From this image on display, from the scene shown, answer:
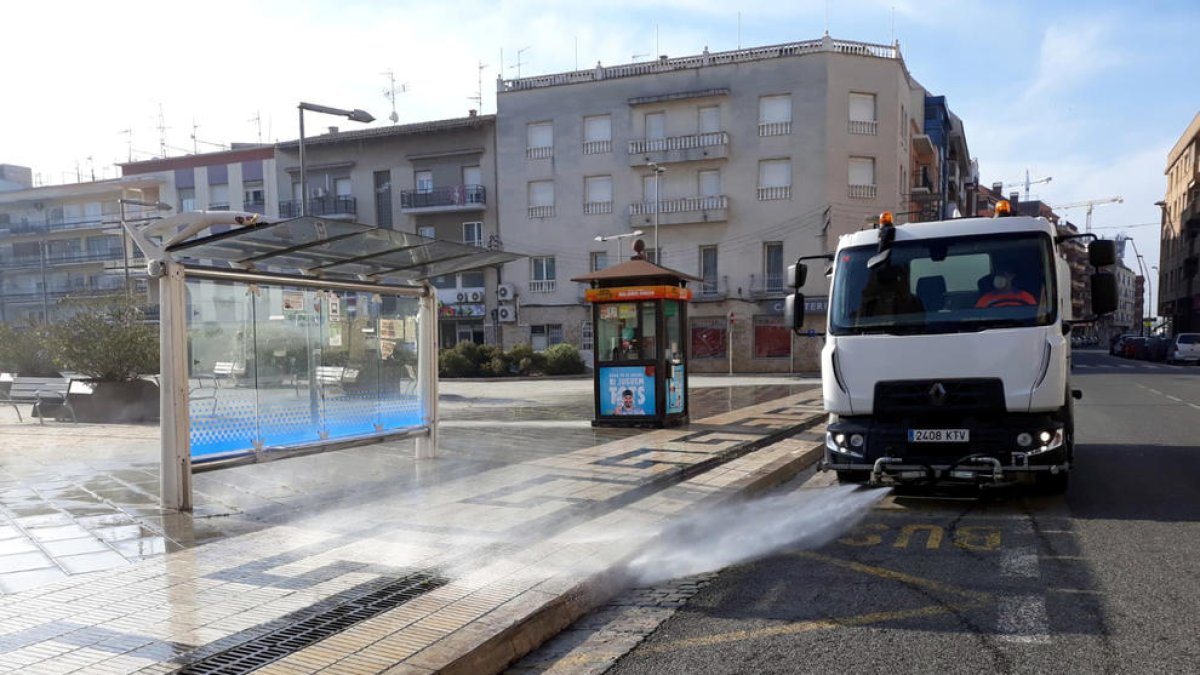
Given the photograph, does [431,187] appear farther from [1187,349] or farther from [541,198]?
[1187,349]

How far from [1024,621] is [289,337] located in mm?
6529

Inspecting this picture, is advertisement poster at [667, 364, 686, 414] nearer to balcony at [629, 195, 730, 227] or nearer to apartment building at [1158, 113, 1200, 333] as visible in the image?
balcony at [629, 195, 730, 227]

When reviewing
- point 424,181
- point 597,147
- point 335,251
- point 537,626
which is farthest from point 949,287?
point 424,181

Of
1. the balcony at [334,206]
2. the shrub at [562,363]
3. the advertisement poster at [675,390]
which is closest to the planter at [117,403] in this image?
the advertisement poster at [675,390]

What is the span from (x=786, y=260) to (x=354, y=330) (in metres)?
30.6

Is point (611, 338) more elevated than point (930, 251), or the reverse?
point (930, 251)

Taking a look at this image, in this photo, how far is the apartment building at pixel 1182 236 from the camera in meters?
55.5

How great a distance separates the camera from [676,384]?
42.2 feet

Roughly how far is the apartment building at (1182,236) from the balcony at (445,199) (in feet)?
150

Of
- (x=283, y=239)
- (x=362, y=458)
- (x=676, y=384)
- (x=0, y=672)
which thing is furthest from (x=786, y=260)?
(x=0, y=672)

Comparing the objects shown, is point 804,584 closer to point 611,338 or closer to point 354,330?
point 354,330

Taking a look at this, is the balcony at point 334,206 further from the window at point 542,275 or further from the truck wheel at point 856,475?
the truck wheel at point 856,475

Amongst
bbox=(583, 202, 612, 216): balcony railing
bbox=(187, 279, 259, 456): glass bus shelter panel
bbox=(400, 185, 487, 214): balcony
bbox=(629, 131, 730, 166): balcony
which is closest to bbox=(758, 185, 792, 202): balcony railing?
bbox=(629, 131, 730, 166): balcony

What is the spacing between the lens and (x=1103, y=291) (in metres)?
7.18
